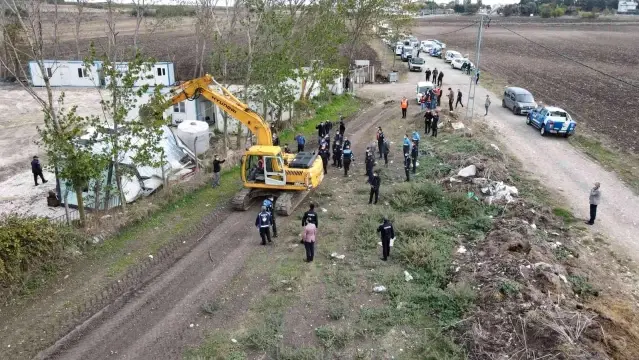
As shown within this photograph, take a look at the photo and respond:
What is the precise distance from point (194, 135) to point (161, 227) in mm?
8081

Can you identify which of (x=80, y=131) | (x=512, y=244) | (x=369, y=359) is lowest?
(x=369, y=359)

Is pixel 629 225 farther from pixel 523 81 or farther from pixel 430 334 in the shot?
pixel 523 81

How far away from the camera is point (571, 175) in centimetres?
2003

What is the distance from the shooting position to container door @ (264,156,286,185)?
1673 cm

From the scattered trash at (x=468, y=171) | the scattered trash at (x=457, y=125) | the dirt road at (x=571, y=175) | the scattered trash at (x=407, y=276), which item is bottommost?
the scattered trash at (x=407, y=276)

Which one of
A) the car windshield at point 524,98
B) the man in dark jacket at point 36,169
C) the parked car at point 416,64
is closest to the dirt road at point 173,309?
the man in dark jacket at point 36,169

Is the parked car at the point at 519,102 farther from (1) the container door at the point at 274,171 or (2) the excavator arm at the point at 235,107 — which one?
(1) the container door at the point at 274,171

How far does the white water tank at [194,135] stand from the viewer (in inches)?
900

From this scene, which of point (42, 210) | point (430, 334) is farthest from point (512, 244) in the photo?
point (42, 210)

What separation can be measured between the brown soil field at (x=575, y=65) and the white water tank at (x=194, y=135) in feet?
63.4

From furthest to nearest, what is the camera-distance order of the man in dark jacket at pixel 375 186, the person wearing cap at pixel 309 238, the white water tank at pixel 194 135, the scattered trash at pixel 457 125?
1. the scattered trash at pixel 457 125
2. the white water tank at pixel 194 135
3. the man in dark jacket at pixel 375 186
4. the person wearing cap at pixel 309 238

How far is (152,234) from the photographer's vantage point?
15.1 metres

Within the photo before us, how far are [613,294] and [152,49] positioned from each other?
5726 cm

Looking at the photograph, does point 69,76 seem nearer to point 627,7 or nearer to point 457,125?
point 457,125
